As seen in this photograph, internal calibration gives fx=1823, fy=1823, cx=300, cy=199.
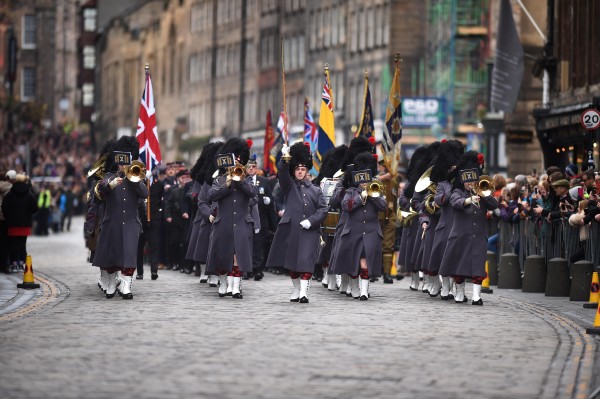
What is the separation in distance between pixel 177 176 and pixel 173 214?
750 millimetres

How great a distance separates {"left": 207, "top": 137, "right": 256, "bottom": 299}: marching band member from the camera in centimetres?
2253

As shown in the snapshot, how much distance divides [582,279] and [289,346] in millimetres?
8029

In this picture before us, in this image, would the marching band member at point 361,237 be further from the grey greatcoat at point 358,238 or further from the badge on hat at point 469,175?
the badge on hat at point 469,175

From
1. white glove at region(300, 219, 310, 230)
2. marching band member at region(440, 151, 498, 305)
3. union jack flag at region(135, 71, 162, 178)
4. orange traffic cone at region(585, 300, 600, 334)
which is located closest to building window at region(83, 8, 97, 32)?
union jack flag at region(135, 71, 162, 178)

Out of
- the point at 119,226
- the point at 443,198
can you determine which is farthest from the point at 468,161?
the point at 119,226

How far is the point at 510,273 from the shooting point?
26672 mm

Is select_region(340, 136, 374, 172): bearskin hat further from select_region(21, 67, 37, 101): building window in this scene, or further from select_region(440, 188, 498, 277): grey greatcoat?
select_region(21, 67, 37, 101): building window

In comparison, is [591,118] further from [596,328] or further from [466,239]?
[596,328]

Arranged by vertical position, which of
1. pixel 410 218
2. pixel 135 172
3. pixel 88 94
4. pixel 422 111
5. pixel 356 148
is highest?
pixel 88 94

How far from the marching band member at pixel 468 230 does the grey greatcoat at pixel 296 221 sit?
170cm

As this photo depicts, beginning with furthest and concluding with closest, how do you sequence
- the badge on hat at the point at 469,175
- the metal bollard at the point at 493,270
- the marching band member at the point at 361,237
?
the metal bollard at the point at 493,270 < the marching band member at the point at 361,237 < the badge on hat at the point at 469,175

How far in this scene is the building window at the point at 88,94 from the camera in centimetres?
15038

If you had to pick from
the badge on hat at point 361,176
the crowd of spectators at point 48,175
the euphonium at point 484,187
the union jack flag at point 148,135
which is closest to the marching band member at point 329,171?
the badge on hat at point 361,176

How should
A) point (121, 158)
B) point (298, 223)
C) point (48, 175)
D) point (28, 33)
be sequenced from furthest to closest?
1. point (28, 33)
2. point (48, 175)
3. point (298, 223)
4. point (121, 158)
